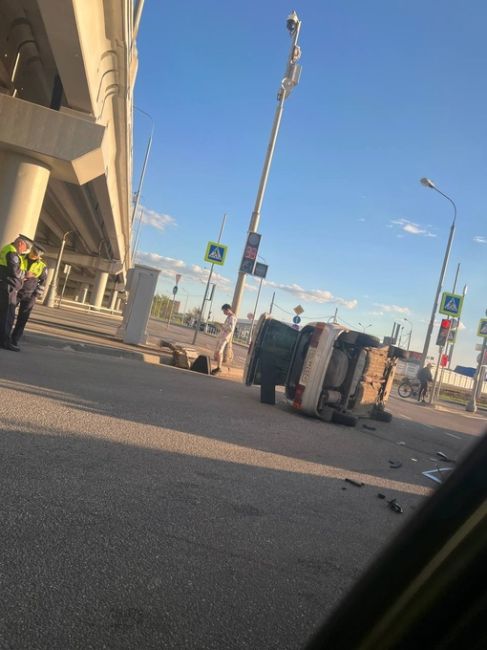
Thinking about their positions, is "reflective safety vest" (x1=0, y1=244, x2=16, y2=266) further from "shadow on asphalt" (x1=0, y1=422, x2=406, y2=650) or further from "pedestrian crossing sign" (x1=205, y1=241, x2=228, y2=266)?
"pedestrian crossing sign" (x1=205, y1=241, x2=228, y2=266)

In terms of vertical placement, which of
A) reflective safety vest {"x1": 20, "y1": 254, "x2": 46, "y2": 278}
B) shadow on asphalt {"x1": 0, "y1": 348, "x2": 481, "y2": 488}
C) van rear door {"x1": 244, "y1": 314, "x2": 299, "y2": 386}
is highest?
reflective safety vest {"x1": 20, "y1": 254, "x2": 46, "y2": 278}

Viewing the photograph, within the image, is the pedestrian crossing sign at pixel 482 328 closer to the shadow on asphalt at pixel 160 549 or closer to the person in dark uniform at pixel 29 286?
the person in dark uniform at pixel 29 286

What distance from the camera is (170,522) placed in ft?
11.0

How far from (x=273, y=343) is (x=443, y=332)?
1732 cm

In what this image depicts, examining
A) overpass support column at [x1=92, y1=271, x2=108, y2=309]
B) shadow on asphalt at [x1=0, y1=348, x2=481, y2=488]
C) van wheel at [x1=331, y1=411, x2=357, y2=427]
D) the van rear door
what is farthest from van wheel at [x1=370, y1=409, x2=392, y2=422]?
overpass support column at [x1=92, y1=271, x2=108, y2=309]

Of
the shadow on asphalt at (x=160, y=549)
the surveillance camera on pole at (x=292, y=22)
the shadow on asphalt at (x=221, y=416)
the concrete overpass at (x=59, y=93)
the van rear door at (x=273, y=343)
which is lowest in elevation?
the shadow on asphalt at (x=160, y=549)

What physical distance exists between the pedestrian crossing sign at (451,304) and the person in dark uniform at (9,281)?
1875 centimetres

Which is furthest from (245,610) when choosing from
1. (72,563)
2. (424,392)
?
(424,392)

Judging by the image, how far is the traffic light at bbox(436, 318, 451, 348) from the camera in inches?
972

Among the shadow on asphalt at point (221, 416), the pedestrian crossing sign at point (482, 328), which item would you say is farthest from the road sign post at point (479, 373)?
the shadow on asphalt at point (221, 416)

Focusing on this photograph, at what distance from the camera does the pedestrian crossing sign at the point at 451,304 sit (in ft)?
77.0

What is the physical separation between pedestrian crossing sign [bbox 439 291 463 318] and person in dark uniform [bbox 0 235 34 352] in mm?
18754

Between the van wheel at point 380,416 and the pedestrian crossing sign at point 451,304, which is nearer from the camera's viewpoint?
the van wheel at point 380,416

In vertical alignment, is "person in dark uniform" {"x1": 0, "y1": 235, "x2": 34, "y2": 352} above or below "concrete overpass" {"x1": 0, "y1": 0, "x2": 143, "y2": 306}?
below
